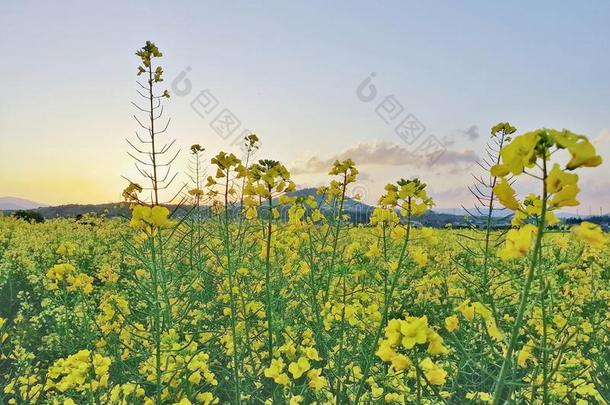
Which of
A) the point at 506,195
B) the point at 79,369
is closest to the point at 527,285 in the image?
the point at 506,195

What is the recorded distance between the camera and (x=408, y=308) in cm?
682

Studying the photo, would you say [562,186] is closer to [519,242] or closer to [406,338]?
[519,242]

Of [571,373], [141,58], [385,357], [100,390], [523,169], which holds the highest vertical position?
[141,58]

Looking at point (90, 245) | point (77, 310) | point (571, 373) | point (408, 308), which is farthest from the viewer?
point (90, 245)

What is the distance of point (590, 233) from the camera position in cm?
132

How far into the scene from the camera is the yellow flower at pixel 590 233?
1.29m

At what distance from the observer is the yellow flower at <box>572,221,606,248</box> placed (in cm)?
129

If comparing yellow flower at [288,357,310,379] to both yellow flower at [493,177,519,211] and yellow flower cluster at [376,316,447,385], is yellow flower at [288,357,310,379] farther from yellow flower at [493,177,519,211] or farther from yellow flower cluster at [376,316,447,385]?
yellow flower at [493,177,519,211]

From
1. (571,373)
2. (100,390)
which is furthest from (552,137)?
(100,390)

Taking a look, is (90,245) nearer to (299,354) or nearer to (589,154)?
(299,354)

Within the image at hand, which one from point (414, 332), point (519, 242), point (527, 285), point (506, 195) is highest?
point (506, 195)

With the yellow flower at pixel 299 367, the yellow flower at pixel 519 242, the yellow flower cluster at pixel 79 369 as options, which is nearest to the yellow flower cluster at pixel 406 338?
the yellow flower at pixel 519 242

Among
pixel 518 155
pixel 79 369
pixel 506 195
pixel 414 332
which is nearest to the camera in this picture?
pixel 518 155

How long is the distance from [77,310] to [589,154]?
507 cm
